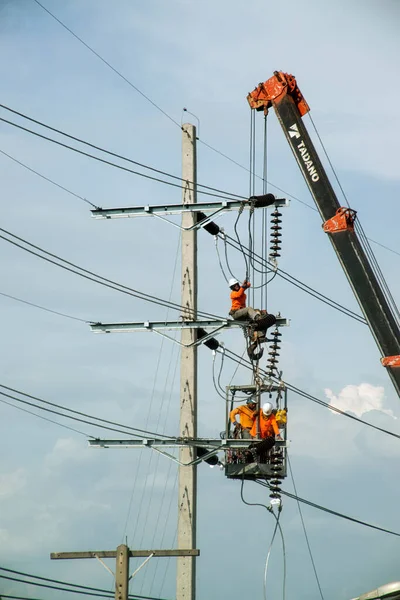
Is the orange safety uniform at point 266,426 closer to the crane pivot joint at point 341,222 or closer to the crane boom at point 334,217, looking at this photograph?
the crane boom at point 334,217

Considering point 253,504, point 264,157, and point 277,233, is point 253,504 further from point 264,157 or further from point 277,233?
point 264,157

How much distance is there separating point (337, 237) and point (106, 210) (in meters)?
4.69

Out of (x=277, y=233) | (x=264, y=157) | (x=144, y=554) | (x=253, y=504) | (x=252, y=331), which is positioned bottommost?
(x=144, y=554)

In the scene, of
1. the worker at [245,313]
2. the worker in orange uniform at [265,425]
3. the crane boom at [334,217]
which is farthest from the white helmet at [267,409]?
the crane boom at [334,217]

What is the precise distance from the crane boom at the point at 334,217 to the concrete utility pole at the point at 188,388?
265cm

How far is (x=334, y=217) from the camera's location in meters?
28.1

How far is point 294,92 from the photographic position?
3005cm

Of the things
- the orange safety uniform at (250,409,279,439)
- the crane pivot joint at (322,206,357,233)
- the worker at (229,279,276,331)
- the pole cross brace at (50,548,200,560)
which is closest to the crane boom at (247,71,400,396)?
the crane pivot joint at (322,206,357,233)

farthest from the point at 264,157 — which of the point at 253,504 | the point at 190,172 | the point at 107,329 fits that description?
the point at 253,504

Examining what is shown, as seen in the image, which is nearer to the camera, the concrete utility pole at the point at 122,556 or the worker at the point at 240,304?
the concrete utility pole at the point at 122,556

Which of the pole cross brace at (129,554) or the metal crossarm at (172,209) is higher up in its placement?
the metal crossarm at (172,209)

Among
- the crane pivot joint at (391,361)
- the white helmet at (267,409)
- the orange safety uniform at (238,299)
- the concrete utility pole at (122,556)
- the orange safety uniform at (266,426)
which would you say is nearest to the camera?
the concrete utility pole at (122,556)

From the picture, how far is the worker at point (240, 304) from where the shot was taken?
2747 centimetres

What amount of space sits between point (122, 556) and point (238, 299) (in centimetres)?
712
